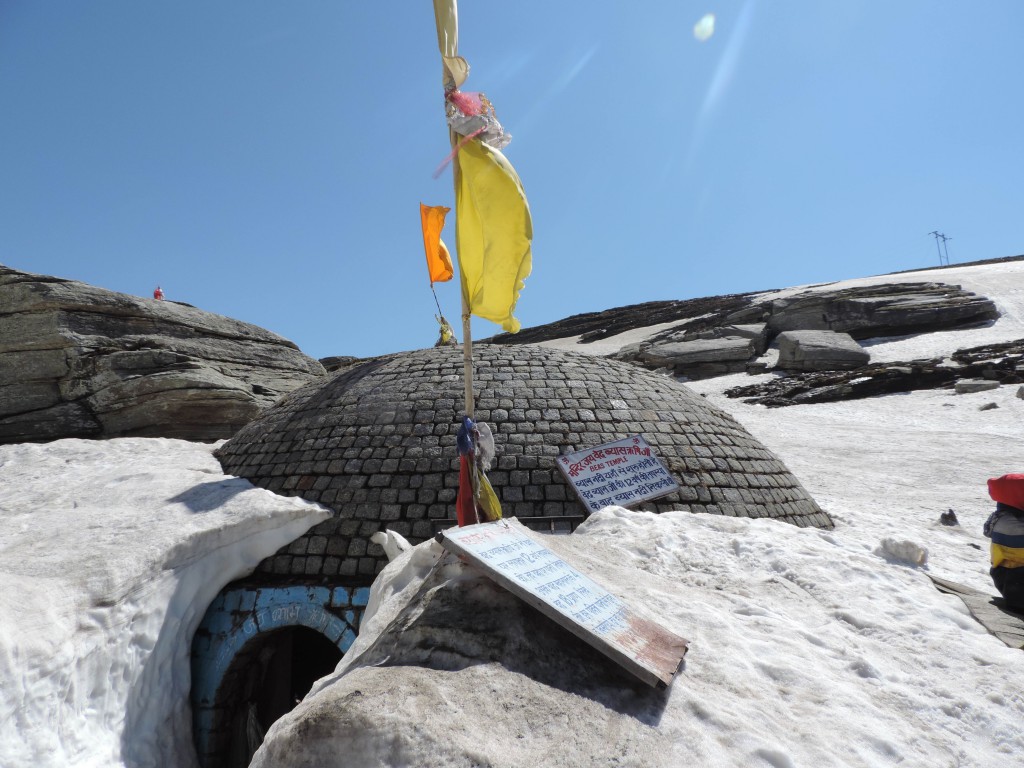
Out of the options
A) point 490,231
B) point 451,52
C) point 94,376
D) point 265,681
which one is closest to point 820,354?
point 490,231

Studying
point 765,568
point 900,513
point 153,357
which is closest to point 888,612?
point 765,568

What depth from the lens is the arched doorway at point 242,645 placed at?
557 centimetres

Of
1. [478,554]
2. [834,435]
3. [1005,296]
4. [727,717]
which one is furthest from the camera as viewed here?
[1005,296]

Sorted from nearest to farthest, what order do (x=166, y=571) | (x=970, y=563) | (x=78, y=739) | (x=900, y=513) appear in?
1. (x=78, y=739)
2. (x=166, y=571)
3. (x=970, y=563)
4. (x=900, y=513)

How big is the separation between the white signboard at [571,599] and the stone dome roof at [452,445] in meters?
2.49

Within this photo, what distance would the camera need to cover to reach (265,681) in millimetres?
6496

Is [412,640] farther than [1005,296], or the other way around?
[1005,296]

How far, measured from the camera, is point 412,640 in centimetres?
281

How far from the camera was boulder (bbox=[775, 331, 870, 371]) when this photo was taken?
25.6 metres

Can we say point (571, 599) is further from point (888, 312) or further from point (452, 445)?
point (888, 312)

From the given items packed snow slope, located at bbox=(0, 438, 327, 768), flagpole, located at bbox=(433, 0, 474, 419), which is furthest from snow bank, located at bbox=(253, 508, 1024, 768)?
packed snow slope, located at bbox=(0, 438, 327, 768)

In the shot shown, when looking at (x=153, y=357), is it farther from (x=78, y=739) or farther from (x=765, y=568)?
(x=765, y=568)

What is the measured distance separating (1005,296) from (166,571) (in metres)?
42.0

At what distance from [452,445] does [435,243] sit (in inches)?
94.6
